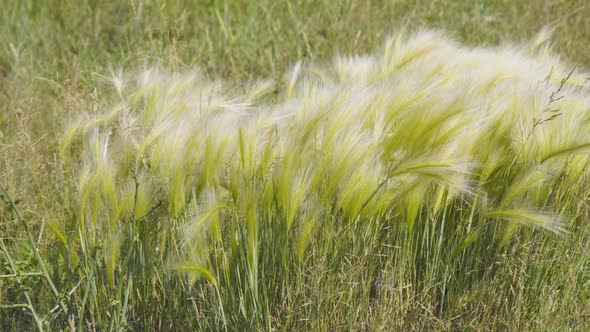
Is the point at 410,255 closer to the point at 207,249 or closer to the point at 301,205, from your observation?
the point at 301,205

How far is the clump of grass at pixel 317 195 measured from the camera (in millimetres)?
1886

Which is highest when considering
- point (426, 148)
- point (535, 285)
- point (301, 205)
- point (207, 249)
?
point (426, 148)

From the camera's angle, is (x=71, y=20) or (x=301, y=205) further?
(x=71, y=20)

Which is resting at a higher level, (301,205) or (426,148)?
(426,148)

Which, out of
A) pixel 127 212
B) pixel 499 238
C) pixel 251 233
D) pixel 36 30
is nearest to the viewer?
pixel 251 233

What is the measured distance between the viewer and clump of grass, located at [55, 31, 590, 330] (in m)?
1.89

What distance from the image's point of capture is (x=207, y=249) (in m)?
1.92

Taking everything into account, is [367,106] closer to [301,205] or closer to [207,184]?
[301,205]

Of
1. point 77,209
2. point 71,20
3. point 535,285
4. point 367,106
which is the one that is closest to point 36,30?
point 71,20

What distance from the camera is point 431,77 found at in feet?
7.32

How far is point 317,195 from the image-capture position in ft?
6.19

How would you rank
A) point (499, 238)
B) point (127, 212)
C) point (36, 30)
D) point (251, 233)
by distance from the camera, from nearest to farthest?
1. point (251, 233)
2. point (127, 212)
3. point (499, 238)
4. point (36, 30)

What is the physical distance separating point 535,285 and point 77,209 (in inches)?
48.6

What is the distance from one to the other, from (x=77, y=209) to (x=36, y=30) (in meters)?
2.46
